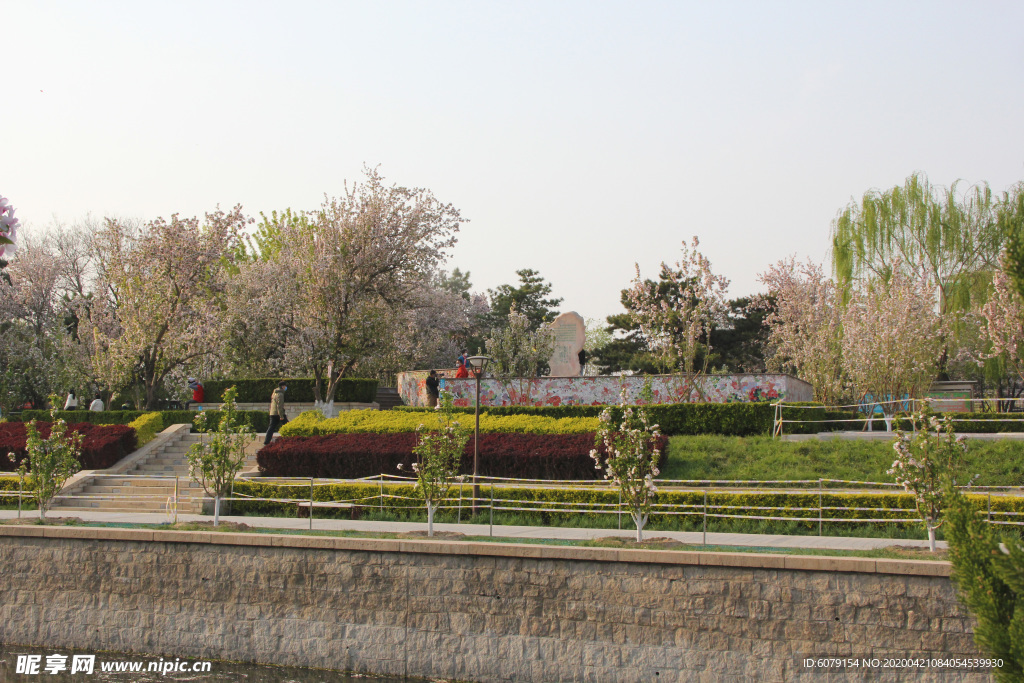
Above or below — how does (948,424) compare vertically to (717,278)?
below

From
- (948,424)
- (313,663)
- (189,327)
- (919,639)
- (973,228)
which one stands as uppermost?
(973,228)

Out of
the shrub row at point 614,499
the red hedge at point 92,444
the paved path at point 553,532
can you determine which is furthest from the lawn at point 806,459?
the red hedge at point 92,444

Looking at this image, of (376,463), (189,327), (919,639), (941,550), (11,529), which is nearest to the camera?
(919,639)

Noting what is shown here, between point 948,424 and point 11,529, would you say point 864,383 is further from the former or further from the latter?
point 11,529

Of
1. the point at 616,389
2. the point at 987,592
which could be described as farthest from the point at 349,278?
the point at 987,592

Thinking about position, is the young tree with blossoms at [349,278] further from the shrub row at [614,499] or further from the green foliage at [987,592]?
the green foliage at [987,592]

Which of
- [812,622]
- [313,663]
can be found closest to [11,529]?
[313,663]

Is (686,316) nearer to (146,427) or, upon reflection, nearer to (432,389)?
(432,389)

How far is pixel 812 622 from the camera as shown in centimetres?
1046

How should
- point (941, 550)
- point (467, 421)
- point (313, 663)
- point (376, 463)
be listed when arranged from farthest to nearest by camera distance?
point (467, 421) < point (376, 463) < point (313, 663) < point (941, 550)

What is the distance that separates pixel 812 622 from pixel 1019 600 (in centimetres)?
579

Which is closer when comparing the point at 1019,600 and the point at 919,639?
the point at 1019,600

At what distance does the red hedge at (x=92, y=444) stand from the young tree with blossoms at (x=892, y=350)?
2062cm

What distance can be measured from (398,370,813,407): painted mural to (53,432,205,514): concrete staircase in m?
7.87
